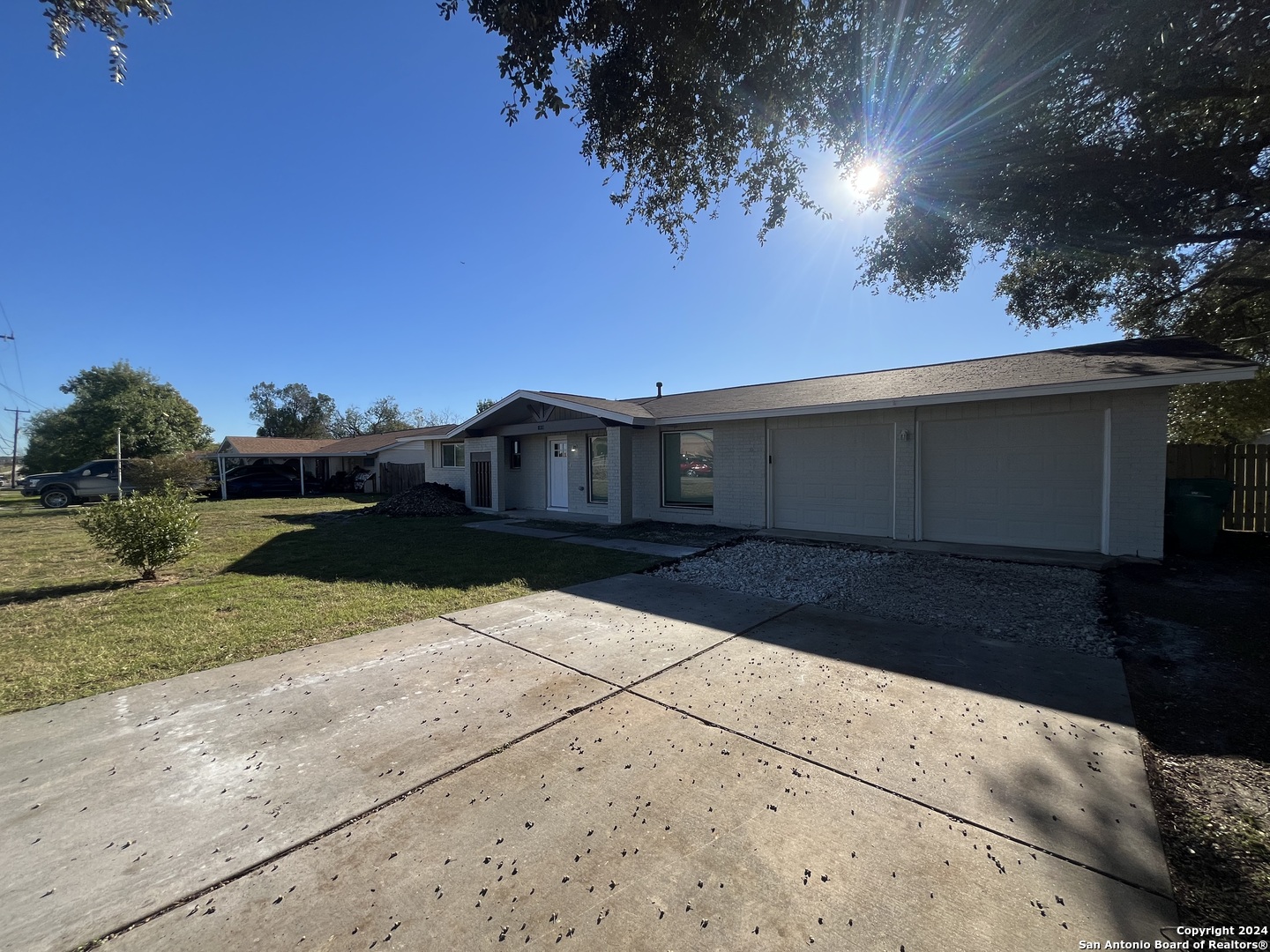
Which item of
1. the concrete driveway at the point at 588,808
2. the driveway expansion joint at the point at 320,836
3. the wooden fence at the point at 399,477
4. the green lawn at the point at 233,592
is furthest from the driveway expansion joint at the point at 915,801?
the wooden fence at the point at 399,477

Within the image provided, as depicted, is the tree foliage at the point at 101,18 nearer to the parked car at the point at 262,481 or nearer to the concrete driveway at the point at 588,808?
the concrete driveway at the point at 588,808

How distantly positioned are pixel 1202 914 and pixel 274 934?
3.44m

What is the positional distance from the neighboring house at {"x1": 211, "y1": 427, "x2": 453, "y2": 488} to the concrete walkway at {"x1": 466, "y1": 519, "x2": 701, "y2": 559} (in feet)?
40.8

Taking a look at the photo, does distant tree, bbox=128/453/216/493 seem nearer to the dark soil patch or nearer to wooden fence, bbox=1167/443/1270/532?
the dark soil patch

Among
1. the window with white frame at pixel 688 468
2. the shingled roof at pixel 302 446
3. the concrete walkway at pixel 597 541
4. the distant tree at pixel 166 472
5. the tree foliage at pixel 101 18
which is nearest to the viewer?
the tree foliage at pixel 101 18

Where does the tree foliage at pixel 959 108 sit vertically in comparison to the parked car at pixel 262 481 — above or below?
above

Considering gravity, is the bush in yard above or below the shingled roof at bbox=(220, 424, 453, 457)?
below

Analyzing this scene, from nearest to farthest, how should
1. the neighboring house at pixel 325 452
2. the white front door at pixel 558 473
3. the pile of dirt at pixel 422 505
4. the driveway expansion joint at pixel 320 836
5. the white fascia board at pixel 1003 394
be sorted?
1. the driveway expansion joint at pixel 320 836
2. the white fascia board at pixel 1003 394
3. the white front door at pixel 558 473
4. the pile of dirt at pixel 422 505
5. the neighboring house at pixel 325 452

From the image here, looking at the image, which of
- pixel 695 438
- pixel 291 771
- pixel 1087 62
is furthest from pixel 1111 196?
pixel 291 771

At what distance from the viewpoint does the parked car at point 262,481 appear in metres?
25.0

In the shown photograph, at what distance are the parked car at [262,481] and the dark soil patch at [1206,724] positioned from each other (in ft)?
99.8

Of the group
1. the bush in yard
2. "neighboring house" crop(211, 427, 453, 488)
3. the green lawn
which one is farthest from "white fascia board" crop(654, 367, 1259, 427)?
"neighboring house" crop(211, 427, 453, 488)

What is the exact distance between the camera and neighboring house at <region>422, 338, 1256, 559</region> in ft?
26.2

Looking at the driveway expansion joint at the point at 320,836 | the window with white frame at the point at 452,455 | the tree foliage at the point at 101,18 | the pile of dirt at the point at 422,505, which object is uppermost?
the tree foliage at the point at 101,18
